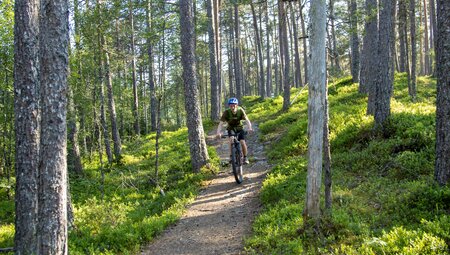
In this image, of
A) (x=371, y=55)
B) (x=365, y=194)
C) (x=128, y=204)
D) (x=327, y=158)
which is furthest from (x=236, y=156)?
(x=371, y=55)

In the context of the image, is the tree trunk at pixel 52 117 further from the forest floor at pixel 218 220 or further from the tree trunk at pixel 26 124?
the tree trunk at pixel 26 124

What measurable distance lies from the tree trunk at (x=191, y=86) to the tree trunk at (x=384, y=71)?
19.1 feet

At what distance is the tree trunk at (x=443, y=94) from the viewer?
5.82 meters

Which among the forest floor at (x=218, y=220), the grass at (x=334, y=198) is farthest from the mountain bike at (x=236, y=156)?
the grass at (x=334, y=198)

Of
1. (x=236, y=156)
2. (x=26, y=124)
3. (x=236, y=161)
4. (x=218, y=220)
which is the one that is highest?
(x=26, y=124)

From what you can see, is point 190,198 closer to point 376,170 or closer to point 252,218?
point 252,218

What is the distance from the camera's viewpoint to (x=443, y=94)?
5.91 m

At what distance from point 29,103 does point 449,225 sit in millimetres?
8052

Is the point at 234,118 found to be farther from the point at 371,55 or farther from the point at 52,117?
the point at 371,55

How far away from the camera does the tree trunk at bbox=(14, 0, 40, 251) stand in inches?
268

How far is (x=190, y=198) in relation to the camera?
908cm

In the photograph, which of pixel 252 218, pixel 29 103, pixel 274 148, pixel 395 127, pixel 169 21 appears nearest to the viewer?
pixel 29 103

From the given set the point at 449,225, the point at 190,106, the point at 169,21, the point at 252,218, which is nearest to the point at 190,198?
the point at 252,218

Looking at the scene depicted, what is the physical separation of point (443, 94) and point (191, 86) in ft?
23.8
